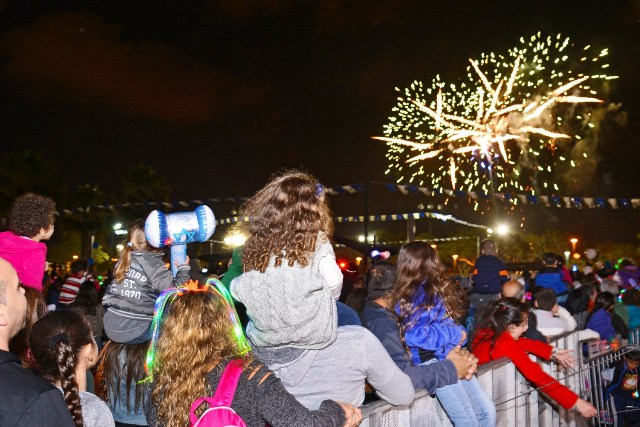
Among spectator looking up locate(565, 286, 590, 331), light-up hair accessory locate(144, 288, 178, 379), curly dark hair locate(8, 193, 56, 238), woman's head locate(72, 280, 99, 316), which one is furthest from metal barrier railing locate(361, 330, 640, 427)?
woman's head locate(72, 280, 99, 316)

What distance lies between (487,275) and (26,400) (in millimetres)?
9365

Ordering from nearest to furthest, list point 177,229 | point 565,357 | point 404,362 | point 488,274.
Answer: point 404,362, point 177,229, point 565,357, point 488,274

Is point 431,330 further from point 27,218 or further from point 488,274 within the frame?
point 488,274

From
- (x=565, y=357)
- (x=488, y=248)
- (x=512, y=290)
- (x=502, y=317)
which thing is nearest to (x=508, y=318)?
(x=502, y=317)

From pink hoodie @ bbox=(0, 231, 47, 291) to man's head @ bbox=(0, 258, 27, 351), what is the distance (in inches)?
103

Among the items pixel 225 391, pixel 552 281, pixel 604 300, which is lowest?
pixel 225 391

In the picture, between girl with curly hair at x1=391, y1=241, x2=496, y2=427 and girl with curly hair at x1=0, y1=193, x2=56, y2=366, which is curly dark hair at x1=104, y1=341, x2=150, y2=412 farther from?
girl with curly hair at x1=391, y1=241, x2=496, y2=427

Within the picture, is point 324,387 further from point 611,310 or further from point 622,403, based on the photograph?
point 611,310

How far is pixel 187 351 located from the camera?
2.96m

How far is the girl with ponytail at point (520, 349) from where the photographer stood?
5555 millimetres

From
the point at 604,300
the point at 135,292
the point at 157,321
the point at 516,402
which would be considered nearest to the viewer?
the point at 157,321

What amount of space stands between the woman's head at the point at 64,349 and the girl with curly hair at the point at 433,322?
1.93m

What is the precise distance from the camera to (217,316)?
3070mm

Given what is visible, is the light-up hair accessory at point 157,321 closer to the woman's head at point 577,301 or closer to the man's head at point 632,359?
the man's head at point 632,359
